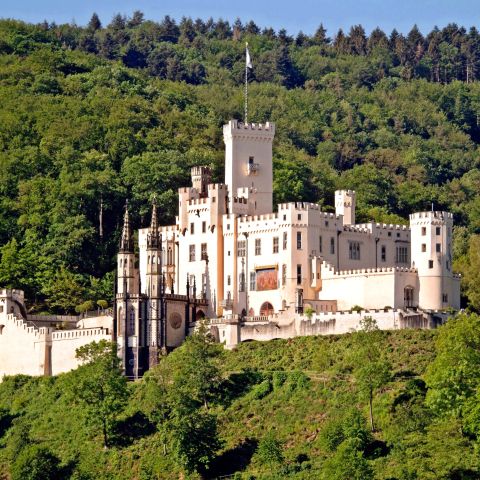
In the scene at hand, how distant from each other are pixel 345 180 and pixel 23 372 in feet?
146

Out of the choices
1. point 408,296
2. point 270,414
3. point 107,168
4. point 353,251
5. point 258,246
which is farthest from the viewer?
point 107,168

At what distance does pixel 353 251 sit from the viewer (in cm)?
11875

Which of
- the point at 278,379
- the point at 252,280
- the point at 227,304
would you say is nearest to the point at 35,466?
the point at 278,379

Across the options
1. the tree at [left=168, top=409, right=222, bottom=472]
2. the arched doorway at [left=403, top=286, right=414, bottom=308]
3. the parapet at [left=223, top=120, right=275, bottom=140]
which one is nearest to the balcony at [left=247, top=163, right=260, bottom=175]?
the parapet at [left=223, top=120, right=275, bottom=140]

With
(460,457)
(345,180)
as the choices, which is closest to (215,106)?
(345,180)

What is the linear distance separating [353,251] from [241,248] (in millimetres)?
6912

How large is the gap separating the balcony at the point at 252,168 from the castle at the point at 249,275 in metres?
0.06

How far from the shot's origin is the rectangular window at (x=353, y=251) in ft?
389

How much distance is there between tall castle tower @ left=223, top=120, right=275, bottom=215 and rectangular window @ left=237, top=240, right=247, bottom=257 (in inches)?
111

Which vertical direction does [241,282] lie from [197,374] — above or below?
above

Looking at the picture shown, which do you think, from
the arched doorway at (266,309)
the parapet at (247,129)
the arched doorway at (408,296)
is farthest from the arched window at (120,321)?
the arched doorway at (408,296)

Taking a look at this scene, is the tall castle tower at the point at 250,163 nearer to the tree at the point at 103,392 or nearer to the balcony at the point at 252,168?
the balcony at the point at 252,168

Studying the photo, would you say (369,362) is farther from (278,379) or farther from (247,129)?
(247,129)

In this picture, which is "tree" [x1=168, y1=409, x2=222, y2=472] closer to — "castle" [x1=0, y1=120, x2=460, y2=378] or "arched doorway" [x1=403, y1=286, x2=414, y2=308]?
"castle" [x1=0, y1=120, x2=460, y2=378]
